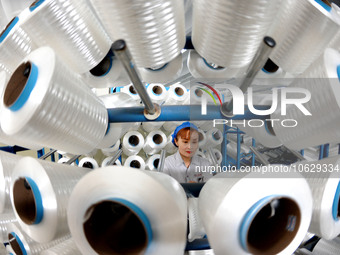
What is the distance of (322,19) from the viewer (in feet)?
1.57

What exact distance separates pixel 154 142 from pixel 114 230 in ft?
5.74

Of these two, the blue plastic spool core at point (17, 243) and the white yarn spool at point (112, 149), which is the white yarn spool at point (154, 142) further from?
the blue plastic spool core at point (17, 243)

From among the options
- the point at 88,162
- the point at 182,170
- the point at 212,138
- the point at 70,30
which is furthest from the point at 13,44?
the point at 212,138

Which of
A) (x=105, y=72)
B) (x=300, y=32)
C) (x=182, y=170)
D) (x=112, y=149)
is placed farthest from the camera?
(x=112, y=149)

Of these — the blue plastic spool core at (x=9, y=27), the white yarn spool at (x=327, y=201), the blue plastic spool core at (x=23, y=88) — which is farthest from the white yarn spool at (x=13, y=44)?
the white yarn spool at (x=327, y=201)

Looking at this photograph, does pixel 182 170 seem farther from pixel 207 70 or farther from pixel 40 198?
pixel 40 198

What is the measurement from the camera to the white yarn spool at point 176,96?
2129 mm

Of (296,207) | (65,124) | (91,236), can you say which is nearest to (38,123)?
(65,124)

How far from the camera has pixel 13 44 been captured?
23.9 inches

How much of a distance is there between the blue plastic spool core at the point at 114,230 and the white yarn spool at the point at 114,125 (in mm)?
446

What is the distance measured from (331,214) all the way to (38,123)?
0.62 meters

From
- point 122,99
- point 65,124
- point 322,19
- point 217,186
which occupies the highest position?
point 322,19

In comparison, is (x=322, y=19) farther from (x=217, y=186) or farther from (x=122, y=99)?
(x=122, y=99)

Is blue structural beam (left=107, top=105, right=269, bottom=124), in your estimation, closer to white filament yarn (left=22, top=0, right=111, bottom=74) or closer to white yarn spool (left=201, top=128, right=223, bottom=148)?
white filament yarn (left=22, top=0, right=111, bottom=74)
